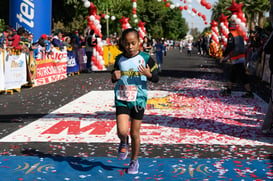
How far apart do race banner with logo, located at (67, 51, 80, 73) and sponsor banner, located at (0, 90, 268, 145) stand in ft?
29.9

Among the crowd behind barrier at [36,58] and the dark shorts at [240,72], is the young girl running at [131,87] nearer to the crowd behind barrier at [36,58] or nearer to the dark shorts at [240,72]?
the dark shorts at [240,72]

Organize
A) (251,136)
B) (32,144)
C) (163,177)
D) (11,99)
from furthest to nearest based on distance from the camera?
1. (11,99)
2. (251,136)
3. (32,144)
4. (163,177)

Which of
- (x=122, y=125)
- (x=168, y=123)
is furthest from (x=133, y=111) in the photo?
(x=168, y=123)

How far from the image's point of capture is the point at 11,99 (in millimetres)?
13398

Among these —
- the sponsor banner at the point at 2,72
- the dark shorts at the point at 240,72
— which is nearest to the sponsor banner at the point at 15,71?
the sponsor banner at the point at 2,72

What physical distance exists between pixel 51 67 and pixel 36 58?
177cm

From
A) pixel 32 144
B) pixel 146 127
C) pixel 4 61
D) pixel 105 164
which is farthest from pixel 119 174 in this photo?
pixel 4 61

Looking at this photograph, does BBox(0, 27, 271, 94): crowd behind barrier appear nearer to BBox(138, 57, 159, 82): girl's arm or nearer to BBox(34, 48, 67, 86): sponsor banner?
BBox(34, 48, 67, 86): sponsor banner

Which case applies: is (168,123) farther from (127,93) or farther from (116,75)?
(116,75)

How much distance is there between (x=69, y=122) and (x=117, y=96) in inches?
164

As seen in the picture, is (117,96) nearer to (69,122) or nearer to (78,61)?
(69,122)

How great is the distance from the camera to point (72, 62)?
23188 millimetres

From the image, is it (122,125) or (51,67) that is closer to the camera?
(122,125)

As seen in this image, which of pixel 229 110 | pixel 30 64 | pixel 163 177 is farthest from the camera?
pixel 30 64
